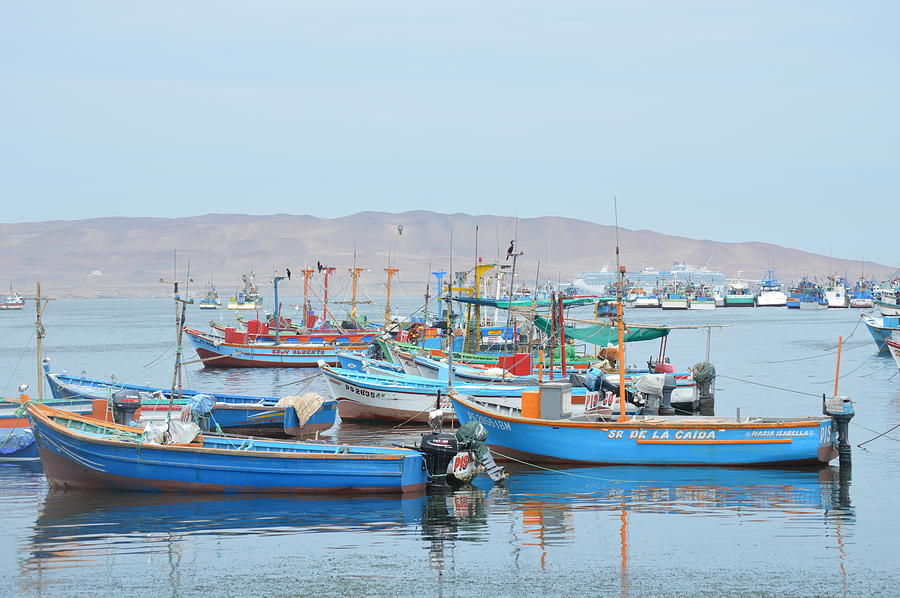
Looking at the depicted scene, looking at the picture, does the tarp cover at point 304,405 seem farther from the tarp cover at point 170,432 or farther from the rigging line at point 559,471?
the tarp cover at point 170,432

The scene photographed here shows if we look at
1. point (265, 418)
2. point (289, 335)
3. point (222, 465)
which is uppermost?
point (289, 335)

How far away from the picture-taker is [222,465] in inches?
940

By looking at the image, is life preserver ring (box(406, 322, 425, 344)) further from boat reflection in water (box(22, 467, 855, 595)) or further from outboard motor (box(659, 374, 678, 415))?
boat reflection in water (box(22, 467, 855, 595))

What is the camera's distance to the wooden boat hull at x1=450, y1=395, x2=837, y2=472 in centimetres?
2653

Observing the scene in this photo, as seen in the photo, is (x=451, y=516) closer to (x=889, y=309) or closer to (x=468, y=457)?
(x=468, y=457)

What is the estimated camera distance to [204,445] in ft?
84.6

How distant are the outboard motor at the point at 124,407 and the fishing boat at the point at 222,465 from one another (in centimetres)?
291

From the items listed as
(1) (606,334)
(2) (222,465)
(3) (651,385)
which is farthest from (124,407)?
(1) (606,334)

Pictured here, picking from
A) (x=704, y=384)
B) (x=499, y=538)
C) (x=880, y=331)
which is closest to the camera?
(x=499, y=538)

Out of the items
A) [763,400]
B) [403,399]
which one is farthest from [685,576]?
[763,400]

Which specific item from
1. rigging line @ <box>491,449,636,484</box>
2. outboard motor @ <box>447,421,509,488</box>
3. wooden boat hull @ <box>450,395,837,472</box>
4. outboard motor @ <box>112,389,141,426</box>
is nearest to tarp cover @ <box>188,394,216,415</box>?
outboard motor @ <box>112,389,141,426</box>

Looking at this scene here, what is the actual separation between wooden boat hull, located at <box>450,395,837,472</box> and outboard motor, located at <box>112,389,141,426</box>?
10240mm

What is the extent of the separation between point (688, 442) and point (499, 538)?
26.1 feet

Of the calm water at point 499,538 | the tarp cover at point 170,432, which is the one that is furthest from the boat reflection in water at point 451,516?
the tarp cover at point 170,432
